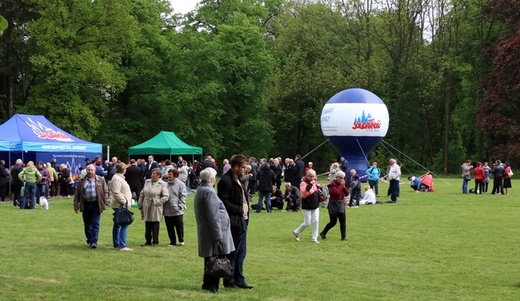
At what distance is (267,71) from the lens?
5434 cm

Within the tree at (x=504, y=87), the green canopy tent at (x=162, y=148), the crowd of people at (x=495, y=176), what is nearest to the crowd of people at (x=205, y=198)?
the crowd of people at (x=495, y=176)

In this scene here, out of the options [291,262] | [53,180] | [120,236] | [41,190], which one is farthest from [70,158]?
[291,262]

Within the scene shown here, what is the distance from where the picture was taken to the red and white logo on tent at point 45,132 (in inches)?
1172

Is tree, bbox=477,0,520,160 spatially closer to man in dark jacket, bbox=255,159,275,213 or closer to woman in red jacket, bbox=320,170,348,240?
man in dark jacket, bbox=255,159,275,213

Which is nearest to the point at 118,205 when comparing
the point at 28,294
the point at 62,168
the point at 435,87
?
the point at 28,294

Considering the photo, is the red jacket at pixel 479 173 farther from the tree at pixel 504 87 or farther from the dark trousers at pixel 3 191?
the dark trousers at pixel 3 191

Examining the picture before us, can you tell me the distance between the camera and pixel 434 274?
11.3 meters

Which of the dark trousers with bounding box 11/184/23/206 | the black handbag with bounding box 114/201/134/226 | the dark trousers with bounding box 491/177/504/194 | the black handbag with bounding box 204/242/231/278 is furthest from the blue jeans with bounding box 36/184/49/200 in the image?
the dark trousers with bounding box 491/177/504/194

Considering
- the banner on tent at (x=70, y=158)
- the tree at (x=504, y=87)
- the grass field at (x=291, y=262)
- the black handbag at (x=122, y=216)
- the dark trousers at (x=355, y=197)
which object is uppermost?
the tree at (x=504, y=87)

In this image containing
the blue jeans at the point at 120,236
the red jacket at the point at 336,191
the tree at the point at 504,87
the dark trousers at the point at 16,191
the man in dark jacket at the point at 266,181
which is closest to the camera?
the blue jeans at the point at 120,236

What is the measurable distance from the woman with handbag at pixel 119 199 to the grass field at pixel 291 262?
10.8 inches

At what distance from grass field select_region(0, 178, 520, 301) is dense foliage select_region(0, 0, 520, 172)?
24.7 metres

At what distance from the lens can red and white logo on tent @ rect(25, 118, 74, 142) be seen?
97.7 feet

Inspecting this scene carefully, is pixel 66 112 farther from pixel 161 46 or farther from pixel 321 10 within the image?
pixel 321 10
